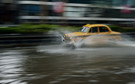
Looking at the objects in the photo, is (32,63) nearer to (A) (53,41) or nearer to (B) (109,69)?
(B) (109,69)

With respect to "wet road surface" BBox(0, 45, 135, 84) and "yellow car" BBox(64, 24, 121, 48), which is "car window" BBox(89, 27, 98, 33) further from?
"wet road surface" BBox(0, 45, 135, 84)

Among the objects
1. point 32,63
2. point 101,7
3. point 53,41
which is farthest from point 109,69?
point 101,7

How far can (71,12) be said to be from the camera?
82.3ft

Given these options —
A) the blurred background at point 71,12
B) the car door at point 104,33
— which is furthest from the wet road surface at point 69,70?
the blurred background at point 71,12

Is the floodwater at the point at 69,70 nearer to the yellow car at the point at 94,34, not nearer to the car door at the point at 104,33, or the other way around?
the yellow car at the point at 94,34

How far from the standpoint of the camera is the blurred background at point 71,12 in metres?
22.2

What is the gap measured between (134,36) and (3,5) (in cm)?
1490

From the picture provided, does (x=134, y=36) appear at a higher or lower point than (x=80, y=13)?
lower

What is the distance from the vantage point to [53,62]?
7227 millimetres

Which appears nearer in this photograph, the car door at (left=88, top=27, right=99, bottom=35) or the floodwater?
the floodwater

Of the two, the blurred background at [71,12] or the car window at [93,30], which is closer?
the car window at [93,30]

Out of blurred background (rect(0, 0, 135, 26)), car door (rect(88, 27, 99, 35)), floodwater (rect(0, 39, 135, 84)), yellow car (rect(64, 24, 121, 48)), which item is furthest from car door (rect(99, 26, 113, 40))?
blurred background (rect(0, 0, 135, 26))

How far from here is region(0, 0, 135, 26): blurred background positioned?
22.2 meters

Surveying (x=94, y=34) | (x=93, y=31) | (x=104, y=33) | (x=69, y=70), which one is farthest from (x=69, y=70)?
(x=104, y=33)
